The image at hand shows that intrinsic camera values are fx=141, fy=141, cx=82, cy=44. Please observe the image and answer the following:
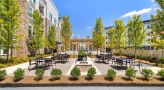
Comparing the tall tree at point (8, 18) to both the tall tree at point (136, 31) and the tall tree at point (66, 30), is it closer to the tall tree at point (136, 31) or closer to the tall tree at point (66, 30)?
the tall tree at point (136, 31)

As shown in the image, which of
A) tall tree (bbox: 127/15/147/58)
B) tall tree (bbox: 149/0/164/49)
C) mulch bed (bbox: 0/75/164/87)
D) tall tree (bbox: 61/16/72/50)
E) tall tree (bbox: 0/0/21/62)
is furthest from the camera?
tall tree (bbox: 61/16/72/50)

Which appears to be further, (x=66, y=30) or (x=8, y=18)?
(x=66, y=30)

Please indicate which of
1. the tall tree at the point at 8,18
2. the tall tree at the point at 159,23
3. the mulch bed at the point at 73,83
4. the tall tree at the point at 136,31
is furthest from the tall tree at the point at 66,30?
the mulch bed at the point at 73,83

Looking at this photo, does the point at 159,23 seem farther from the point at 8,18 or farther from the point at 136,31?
the point at 8,18

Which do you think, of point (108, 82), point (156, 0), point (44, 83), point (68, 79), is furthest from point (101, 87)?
point (156, 0)

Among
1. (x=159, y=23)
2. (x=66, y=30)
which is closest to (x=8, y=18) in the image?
(x=159, y=23)

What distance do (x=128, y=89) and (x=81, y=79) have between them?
2.82m

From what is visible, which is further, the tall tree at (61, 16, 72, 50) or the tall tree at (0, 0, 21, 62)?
the tall tree at (61, 16, 72, 50)

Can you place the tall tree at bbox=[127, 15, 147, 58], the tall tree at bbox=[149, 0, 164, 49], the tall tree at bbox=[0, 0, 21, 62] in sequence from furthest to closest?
the tall tree at bbox=[127, 15, 147, 58]
the tall tree at bbox=[149, 0, 164, 49]
the tall tree at bbox=[0, 0, 21, 62]

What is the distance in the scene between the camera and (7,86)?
26.3ft

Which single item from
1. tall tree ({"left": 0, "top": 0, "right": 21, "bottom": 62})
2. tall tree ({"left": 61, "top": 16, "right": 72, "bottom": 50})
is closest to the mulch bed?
tall tree ({"left": 0, "top": 0, "right": 21, "bottom": 62})

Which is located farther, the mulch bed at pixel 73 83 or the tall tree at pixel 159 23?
the tall tree at pixel 159 23

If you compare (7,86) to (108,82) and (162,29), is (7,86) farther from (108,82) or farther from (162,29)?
(162,29)

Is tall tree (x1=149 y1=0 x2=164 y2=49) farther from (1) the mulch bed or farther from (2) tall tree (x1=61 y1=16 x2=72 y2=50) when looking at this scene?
(2) tall tree (x1=61 y1=16 x2=72 y2=50)
